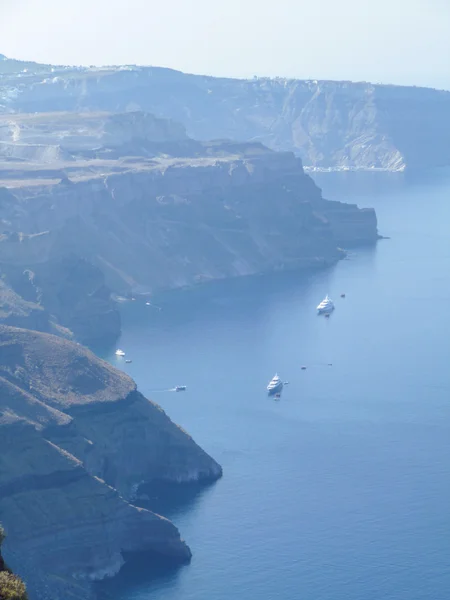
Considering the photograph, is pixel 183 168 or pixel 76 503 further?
pixel 183 168

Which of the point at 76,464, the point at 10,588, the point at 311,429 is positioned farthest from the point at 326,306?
the point at 10,588

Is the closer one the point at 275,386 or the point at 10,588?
Result: the point at 10,588

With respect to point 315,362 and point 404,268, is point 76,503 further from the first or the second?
point 404,268

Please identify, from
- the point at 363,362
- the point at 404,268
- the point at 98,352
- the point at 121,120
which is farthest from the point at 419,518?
the point at 121,120

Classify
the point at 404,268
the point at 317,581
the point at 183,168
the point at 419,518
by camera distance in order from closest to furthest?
the point at 317,581
the point at 419,518
the point at 404,268
the point at 183,168

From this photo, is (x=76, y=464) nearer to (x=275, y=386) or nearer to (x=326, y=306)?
(x=275, y=386)

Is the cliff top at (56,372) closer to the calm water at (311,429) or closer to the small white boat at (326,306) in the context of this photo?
the calm water at (311,429)
